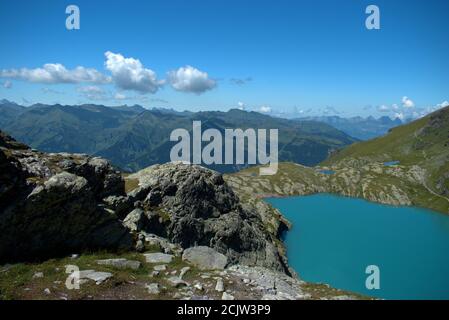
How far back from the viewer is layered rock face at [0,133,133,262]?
23.0m

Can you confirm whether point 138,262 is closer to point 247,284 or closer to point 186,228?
point 247,284

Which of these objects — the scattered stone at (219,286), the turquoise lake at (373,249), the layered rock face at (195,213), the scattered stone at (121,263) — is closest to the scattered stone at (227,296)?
the scattered stone at (219,286)

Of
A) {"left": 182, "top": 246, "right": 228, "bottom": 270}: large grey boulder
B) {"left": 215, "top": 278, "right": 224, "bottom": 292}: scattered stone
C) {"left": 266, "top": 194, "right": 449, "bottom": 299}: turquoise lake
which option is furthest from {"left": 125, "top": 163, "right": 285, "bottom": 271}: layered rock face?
{"left": 266, "top": 194, "right": 449, "bottom": 299}: turquoise lake

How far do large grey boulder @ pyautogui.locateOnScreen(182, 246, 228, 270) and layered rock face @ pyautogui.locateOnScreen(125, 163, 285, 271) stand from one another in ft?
23.1

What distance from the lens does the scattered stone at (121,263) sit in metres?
24.0

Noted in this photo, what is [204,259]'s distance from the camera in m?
31.5

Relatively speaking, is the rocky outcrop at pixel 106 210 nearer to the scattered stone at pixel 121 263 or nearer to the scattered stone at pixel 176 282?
the scattered stone at pixel 121 263

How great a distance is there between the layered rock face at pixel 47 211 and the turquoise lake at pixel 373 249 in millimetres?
69150

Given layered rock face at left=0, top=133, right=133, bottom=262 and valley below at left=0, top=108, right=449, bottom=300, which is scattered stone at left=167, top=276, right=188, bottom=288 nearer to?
valley below at left=0, top=108, right=449, bottom=300

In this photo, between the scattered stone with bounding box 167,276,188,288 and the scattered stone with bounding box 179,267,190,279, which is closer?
the scattered stone with bounding box 167,276,188,288

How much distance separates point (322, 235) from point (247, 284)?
114 meters
